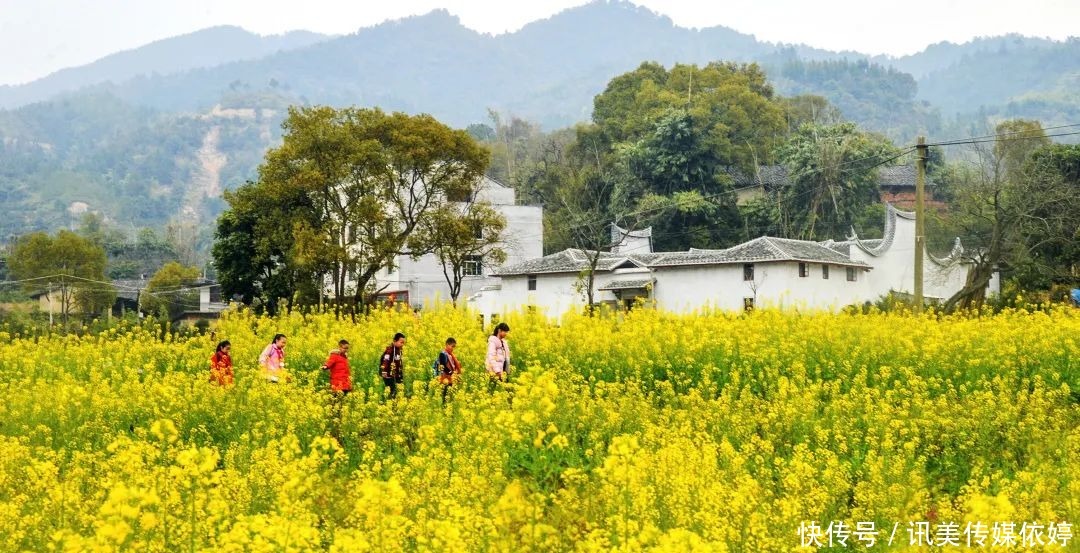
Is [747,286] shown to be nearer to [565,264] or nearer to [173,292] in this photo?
[565,264]

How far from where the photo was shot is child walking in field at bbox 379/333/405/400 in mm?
14852

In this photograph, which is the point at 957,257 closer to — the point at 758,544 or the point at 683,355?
the point at 683,355

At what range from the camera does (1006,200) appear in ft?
118

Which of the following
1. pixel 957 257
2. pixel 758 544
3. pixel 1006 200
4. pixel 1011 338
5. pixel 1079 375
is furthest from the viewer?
pixel 957 257

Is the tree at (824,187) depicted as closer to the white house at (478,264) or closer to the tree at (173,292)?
the white house at (478,264)

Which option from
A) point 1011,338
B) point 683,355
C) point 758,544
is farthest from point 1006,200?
point 758,544

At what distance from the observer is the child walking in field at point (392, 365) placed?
14.9 meters

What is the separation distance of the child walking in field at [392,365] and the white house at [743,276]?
1946 cm

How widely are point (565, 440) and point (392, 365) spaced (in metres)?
7.62

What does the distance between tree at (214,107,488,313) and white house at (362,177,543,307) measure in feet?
31.7

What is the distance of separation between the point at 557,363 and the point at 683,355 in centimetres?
192

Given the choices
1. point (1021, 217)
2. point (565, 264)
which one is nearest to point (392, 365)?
point (565, 264)

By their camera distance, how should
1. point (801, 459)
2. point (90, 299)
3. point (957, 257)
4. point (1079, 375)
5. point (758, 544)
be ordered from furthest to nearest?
point (90, 299), point (957, 257), point (1079, 375), point (801, 459), point (758, 544)

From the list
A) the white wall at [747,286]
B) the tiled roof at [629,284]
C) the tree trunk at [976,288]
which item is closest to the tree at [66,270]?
the tiled roof at [629,284]
